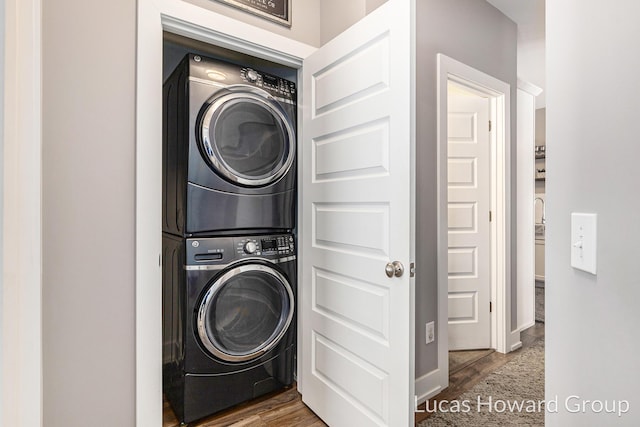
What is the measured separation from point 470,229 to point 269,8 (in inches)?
85.6

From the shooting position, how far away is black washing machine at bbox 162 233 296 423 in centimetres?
166

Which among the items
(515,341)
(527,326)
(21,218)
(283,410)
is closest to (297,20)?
(21,218)

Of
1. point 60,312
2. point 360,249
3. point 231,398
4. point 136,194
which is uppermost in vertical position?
point 136,194

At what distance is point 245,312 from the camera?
181 cm

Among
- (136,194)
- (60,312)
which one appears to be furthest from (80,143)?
(60,312)

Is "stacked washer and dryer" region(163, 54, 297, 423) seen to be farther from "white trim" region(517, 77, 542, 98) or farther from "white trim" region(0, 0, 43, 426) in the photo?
"white trim" region(517, 77, 542, 98)

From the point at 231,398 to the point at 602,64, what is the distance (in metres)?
2.03

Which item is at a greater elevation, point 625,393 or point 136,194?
point 136,194

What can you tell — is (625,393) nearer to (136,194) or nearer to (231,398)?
(136,194)

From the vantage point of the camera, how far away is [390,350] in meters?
1.27

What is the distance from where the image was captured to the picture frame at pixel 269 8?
1639mm

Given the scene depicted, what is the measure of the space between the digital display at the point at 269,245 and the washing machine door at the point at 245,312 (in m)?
0.10

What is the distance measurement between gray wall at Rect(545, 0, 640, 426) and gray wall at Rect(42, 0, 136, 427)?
1.48 meters

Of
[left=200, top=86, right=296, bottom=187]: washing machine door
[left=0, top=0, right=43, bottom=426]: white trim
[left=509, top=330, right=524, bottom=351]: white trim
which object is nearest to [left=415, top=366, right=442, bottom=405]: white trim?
[left=509, top=330, right=524, bottom=351]: white trim
